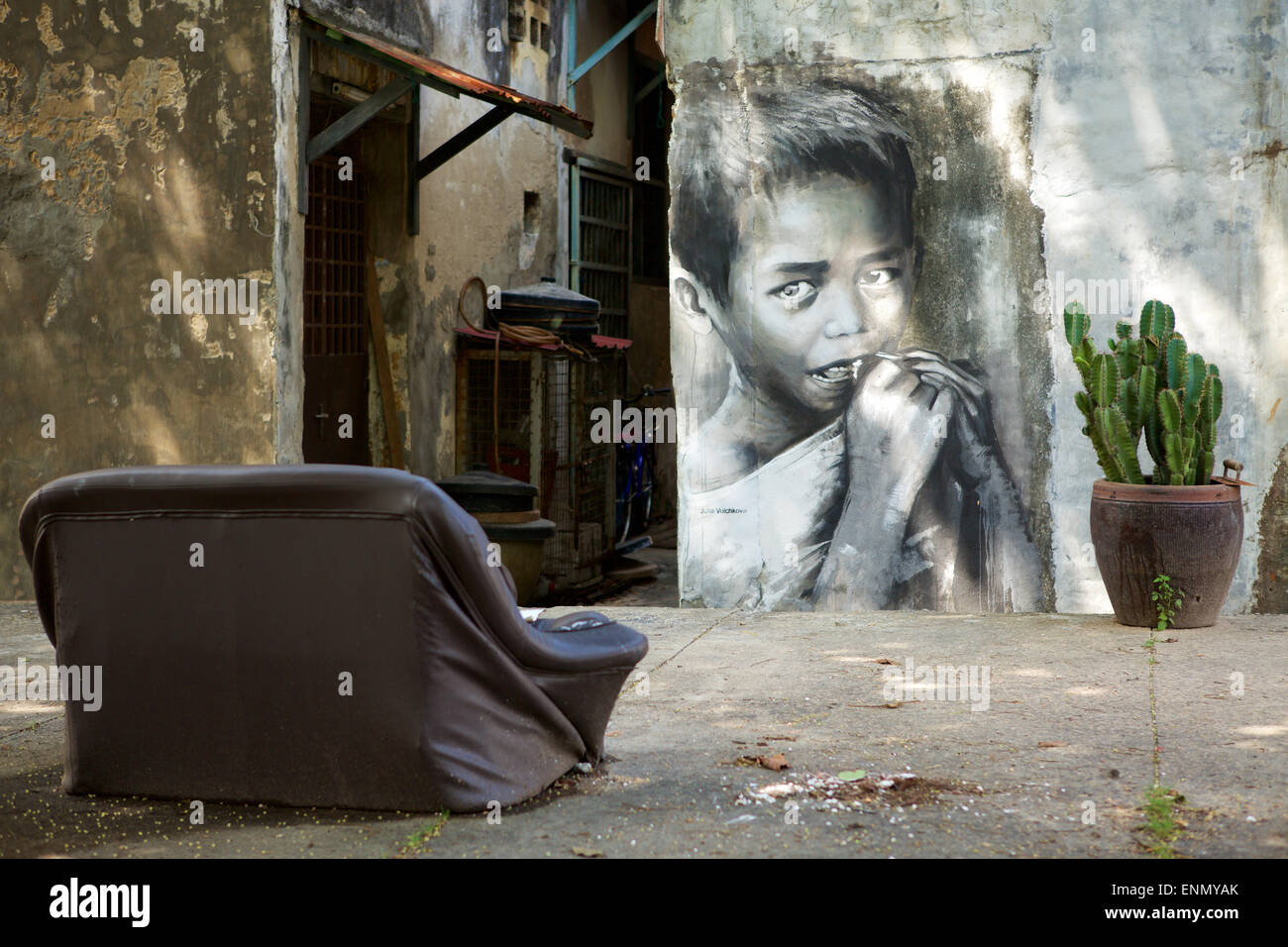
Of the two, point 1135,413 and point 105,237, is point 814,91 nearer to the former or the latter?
point 1135,413

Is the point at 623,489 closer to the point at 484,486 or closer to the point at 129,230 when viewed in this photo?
the point at 484,486

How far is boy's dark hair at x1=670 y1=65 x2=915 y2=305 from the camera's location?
26.0ft

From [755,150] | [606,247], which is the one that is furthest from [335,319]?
[606,247]

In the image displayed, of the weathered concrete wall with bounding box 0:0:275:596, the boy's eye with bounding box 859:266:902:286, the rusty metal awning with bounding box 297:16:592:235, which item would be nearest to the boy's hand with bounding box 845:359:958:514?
the boy's eye with bounding box 859:266:902:286

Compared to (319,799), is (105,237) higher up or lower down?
higher up

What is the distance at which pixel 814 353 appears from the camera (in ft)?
26.2

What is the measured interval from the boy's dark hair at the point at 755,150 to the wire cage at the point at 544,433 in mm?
3887

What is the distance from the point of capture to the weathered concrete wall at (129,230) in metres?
8.62

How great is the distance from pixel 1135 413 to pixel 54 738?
5.23 meters

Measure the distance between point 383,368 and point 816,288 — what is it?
14.7ft

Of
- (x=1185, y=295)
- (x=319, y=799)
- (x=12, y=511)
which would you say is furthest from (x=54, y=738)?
(x=1185, y=295)

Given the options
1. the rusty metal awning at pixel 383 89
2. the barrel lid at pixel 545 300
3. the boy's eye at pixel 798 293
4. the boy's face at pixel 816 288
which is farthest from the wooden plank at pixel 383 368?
the boy's eye at pixel 798 293

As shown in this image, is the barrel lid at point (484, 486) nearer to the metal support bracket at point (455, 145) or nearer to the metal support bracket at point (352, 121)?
the metal support bracket at point (352, 121)

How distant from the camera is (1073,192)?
25.4ft
